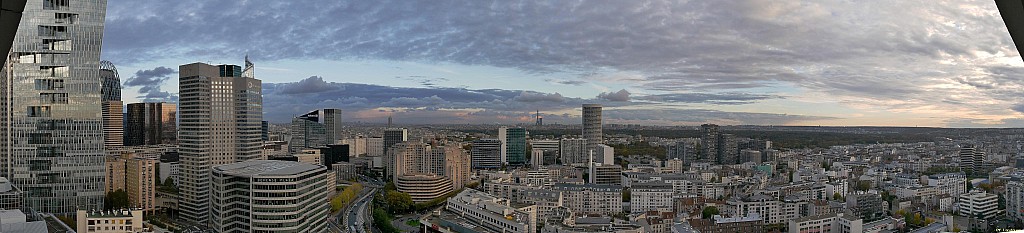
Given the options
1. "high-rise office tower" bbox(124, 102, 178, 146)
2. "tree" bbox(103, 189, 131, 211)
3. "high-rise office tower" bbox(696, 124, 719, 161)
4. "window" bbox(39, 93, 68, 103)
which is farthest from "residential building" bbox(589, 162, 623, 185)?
"high-rise office tower" bbox(124, 102, 178, 146)

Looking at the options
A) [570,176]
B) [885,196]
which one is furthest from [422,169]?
[885,196]

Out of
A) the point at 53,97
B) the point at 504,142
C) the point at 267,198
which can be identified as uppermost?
the point at 53,97

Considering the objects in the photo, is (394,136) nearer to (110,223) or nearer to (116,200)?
(116,200)

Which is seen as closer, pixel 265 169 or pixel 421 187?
pixel 265 169

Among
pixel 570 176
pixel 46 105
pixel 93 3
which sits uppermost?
pixel 93 3

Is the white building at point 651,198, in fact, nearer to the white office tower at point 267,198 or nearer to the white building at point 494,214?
the white building at point 494,214

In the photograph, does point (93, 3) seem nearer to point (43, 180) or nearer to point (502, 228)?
point (43, 180)

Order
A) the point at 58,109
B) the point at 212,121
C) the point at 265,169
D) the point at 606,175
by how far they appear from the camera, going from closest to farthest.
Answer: the point at 265,169 < the point at 58,109 < the point at 212,121 < the point at 606,175

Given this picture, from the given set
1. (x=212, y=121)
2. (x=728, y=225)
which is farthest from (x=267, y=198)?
(x=728, y=225)
